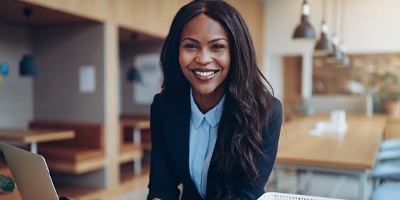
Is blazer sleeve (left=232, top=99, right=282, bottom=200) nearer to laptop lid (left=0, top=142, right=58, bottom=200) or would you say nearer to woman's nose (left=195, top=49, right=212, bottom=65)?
woman's nose (left=195, top=49, right=212, bottom=65)

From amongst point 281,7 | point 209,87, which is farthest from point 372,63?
point 209,87

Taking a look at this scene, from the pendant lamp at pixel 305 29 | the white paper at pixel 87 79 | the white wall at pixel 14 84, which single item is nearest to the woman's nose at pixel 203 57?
the pendant lamp at pixel 305 29

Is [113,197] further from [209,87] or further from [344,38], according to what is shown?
[344,38]

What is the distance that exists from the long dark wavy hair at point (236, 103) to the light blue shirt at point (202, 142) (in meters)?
0.04

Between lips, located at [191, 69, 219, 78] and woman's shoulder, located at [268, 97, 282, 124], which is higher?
lips, located at [191, 69, 219, 78]

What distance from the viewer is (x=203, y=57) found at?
43.7 inches

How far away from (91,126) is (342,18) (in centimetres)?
535

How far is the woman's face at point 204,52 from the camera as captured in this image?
1.12m

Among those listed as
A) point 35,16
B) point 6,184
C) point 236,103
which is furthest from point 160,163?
point 35,16

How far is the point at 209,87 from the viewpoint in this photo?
117 centimetres

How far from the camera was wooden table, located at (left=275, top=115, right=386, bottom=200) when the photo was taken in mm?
2305

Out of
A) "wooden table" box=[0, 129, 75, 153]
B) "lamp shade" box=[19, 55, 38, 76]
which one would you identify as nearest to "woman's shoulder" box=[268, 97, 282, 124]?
"wooden table" box=[0, 129, 75, 153]

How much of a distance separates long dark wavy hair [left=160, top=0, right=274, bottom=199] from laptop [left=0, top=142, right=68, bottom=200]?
1.73 feet

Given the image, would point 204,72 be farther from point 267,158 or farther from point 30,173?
point 30,173
